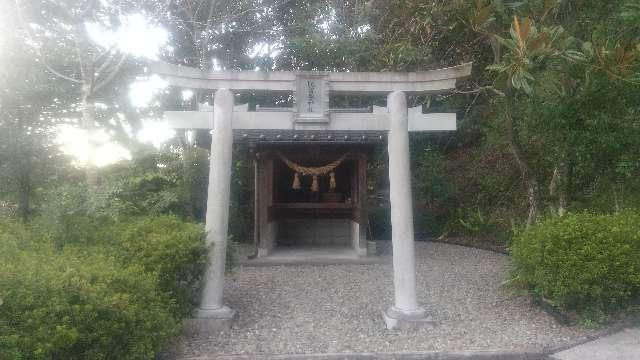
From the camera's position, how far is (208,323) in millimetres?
5707

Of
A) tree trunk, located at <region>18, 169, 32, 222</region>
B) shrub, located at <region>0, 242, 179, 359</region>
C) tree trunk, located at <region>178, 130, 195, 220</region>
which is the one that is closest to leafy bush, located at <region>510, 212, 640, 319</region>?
shrub, located at <region>0, 242, 179, 359</region>

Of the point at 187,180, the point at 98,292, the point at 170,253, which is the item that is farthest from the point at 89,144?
the point at 98,292

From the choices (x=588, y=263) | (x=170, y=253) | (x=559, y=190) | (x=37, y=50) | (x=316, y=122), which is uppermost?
(x=37, y=50)

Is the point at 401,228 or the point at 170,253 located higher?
the point at 401,228

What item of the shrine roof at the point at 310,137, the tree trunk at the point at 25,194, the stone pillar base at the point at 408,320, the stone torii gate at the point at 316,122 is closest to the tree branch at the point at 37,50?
the tree trunk at the point at 25,194

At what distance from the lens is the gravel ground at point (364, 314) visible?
5.25 m

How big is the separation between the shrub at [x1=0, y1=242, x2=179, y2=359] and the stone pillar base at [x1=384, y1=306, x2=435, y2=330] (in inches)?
103

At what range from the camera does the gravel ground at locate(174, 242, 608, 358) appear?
5.25 metres

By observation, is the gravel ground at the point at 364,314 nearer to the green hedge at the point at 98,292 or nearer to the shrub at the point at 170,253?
the shrub at the point at 170,253

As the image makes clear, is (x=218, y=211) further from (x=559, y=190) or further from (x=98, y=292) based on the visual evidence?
(x=559, y=190)

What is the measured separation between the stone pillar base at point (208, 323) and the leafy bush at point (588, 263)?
3886 mm

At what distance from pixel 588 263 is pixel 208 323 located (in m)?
4.51

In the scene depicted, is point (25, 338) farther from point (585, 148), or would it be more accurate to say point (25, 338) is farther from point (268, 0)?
point (268, 0)

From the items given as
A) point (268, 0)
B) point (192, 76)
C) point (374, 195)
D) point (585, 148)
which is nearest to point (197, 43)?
point (268, 0)
